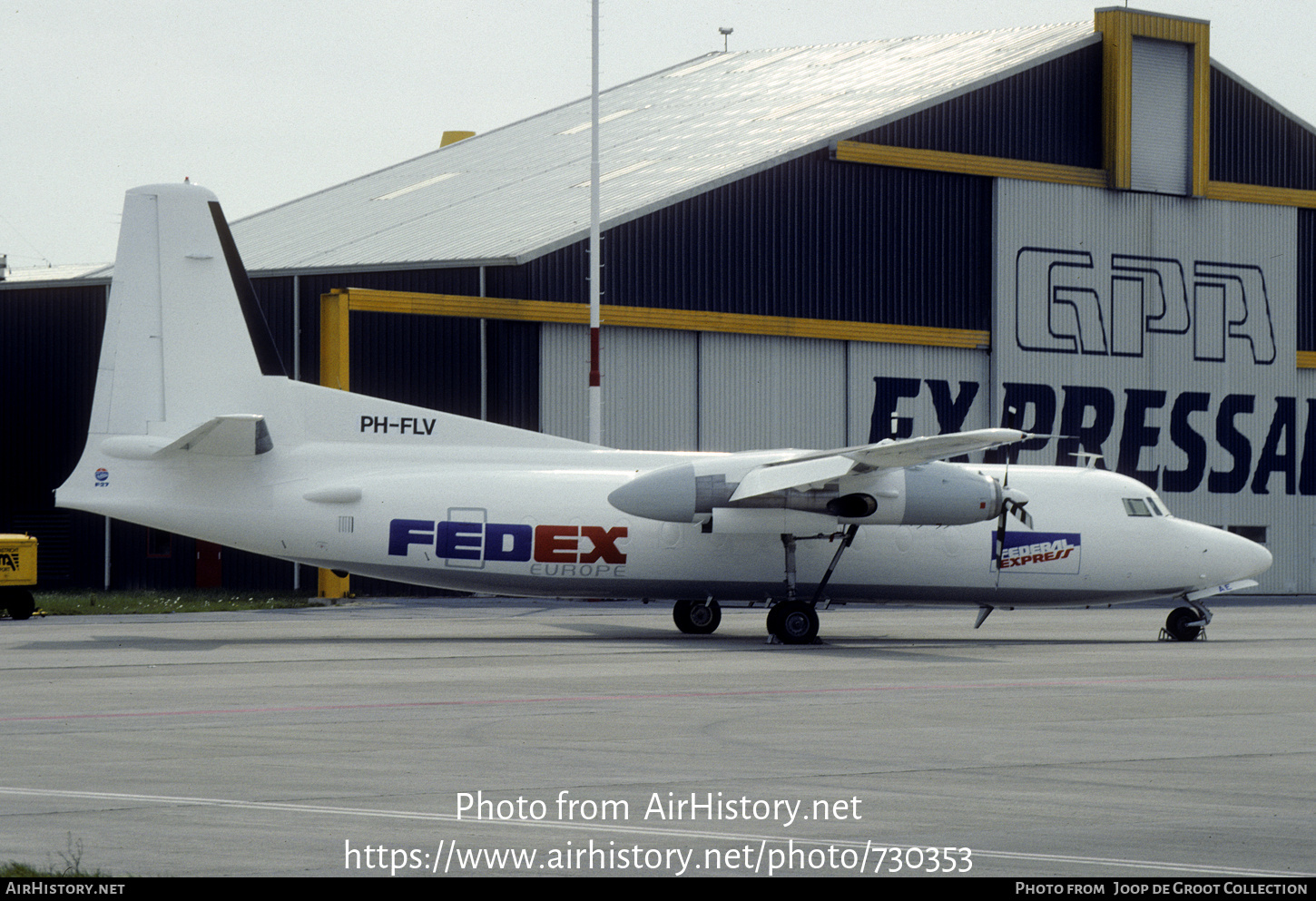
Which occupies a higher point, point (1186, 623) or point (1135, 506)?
point (1135, 506)

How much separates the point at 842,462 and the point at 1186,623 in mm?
7843

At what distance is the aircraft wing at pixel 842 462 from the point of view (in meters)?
26.6

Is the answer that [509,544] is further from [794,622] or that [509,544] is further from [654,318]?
[654,318]

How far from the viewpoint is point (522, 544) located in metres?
27.9

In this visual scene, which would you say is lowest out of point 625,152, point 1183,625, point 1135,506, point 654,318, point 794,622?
point 1183,625

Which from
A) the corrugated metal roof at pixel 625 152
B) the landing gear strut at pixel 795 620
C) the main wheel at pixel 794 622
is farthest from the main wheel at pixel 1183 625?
the corrugated metal roof at pixel 625 152

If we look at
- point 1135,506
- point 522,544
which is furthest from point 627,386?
point 522,544

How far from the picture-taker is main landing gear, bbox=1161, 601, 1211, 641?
30.7 meters

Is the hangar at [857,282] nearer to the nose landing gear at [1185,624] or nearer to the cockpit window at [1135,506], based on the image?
the cockpit window at [1135,506]

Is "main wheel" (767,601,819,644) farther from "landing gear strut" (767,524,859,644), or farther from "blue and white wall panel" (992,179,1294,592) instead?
"blue and white wall panel" (992,179,1294,592)

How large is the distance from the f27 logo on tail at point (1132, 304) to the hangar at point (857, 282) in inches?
3.8

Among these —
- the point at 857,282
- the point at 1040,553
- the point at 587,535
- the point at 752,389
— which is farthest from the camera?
the point at 857,282
